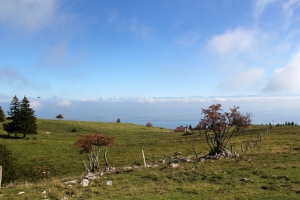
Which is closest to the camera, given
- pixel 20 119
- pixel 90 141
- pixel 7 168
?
pixel 7 168

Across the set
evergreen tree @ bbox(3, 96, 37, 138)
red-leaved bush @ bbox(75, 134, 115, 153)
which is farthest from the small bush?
evergreen tree @ bbox(3, 96, 37, 138)

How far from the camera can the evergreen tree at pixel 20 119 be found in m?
64.8

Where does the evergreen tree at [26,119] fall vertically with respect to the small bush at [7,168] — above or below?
above

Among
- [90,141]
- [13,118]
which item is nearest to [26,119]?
[13,118]

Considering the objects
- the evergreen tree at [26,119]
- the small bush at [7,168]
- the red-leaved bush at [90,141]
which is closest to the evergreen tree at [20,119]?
the evergreen tree at [26,119]

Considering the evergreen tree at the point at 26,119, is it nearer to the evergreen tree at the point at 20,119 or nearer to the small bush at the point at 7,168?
the evergreen tree at the point at 20,119

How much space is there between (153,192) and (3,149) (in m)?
23.0

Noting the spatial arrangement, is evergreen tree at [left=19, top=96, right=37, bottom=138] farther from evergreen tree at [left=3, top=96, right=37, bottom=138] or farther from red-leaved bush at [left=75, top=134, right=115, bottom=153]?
red-leaved bush at [left=75, top=134, right=115, bottom=153]

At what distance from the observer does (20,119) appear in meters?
67.4

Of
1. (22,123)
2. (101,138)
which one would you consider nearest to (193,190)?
(101,138)

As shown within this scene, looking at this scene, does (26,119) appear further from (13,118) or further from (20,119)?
(13,118)

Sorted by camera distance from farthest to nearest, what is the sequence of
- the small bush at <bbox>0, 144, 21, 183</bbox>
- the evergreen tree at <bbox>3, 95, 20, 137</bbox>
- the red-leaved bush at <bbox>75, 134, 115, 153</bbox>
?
the evergreen tree at <bbox>3, 95, 20, 137</bbox> < the red-leaved bush at <bbox>75, 134, 115, 153</bbox> < the small bush at <bbox>0, 144, 21, 183</bbox>

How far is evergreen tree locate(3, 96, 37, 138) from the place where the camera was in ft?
213

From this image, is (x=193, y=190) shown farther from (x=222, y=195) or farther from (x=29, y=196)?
(x=29, y=196)
